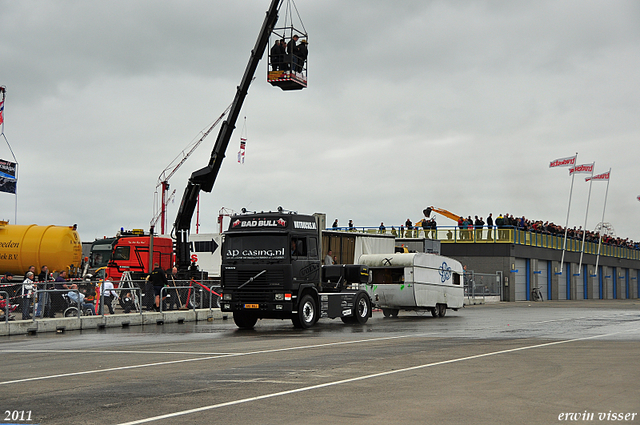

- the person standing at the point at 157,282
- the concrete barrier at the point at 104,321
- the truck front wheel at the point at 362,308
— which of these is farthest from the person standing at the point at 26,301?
the truck front wheel at the point at 362,308

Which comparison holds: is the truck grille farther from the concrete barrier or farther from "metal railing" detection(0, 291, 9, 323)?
"metal railing" detection(0, 291, 9, 323)

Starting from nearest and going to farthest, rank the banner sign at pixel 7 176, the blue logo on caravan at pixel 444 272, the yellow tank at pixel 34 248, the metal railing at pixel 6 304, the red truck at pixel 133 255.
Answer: the metal railing at pixel 6 304 → the blue logo on caravan at pixel 444 272 → the yellow tank at pixel 34 248 → the red truck at pixel 133 255 → the banner sign at pixel 7 176

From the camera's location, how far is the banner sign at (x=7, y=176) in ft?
133

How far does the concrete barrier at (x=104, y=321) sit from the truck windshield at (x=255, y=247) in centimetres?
465

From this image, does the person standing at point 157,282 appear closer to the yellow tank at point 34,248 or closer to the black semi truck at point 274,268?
the black semi truck at point 274,268

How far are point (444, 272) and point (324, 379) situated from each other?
19.9 metres

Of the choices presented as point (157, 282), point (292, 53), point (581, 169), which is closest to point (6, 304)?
point (157, 282)

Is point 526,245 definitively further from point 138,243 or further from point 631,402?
point 631,402

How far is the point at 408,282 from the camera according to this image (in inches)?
1088

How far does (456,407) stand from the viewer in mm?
8375

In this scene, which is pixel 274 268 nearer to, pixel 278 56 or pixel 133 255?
pixel 278 56

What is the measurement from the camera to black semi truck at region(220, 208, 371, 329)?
70.5 ft

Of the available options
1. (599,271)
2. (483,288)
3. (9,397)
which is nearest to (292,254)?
(9,397)

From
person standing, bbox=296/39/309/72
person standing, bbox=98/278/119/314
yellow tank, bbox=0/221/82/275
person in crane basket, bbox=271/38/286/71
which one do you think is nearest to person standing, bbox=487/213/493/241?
person standing, bbox=296/39/309/72
